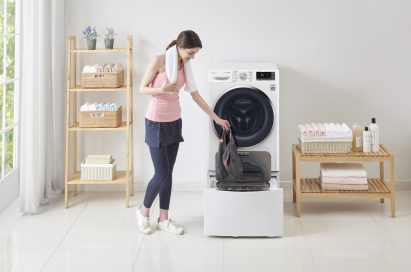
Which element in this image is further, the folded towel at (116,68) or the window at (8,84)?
the folded towel at (116,68)

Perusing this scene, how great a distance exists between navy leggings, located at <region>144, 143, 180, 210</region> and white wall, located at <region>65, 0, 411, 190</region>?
99 centimetres

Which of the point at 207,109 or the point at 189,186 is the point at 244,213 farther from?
the point at 189,186

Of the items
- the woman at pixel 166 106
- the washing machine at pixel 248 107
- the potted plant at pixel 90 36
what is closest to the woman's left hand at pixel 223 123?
the woman at pixel 166 106

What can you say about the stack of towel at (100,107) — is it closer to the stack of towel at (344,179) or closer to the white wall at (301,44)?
the white wall at (301,44)

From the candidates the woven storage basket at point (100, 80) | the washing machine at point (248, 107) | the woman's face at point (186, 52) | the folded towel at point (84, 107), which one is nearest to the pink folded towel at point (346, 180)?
the washing machine at point (248, 107)

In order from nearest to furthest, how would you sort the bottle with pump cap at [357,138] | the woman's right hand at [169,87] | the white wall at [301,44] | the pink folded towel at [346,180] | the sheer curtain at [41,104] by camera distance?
the woman's right hand at [169,87] < the sheer curtain at [41,104] < the pink folded towel at [346,180] < the bottle with pump cap at [357,138] < the white wall at [301,44]

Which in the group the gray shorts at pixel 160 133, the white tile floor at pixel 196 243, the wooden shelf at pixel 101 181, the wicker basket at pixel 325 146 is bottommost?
the white tile floor at pixel 196 243

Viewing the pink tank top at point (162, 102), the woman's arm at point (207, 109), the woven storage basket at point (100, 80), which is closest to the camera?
the pink tank top at point (162, 102)

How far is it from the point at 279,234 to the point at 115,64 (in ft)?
5.82

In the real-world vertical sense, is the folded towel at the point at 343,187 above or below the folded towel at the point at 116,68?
below

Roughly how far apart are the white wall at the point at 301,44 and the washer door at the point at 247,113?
65 cm

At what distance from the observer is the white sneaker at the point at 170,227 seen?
15.1 feet

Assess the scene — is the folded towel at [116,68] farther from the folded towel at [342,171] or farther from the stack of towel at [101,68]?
the folded towel at [342,171]

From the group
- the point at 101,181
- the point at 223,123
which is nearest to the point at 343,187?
the point at 223,123
